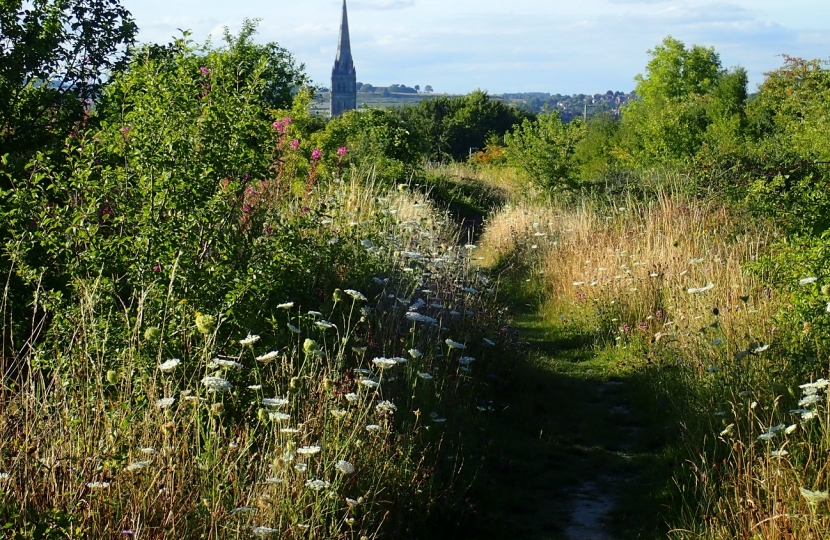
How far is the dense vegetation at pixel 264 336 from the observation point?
12.1 feet

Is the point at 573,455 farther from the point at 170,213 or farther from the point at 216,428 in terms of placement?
the point at 170,213

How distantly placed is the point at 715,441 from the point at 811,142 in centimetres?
1663

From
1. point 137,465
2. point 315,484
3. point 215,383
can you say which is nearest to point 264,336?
point 215,383

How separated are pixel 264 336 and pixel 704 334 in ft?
11.1

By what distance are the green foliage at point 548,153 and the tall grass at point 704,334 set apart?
3.80 m

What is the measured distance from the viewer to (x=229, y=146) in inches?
211

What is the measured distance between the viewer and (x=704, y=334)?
6.81 meters

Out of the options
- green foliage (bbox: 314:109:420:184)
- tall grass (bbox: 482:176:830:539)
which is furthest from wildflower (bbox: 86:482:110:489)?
green foliage (bbox: 314:109:420:184)

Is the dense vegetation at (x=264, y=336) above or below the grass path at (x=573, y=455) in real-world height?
above

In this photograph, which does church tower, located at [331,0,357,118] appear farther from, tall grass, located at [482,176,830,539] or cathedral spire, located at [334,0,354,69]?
tall grass, located at [482,176,830,539]

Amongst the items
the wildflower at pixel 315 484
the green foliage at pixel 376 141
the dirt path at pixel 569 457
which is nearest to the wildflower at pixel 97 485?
the wildflower at pixel 315 484

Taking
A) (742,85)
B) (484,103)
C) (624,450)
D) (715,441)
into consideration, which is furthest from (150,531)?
(484,103)

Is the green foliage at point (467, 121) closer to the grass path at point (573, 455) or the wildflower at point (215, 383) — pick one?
the grass path at point (573, 455)

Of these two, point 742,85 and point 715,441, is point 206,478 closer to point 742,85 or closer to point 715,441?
point 715,441
